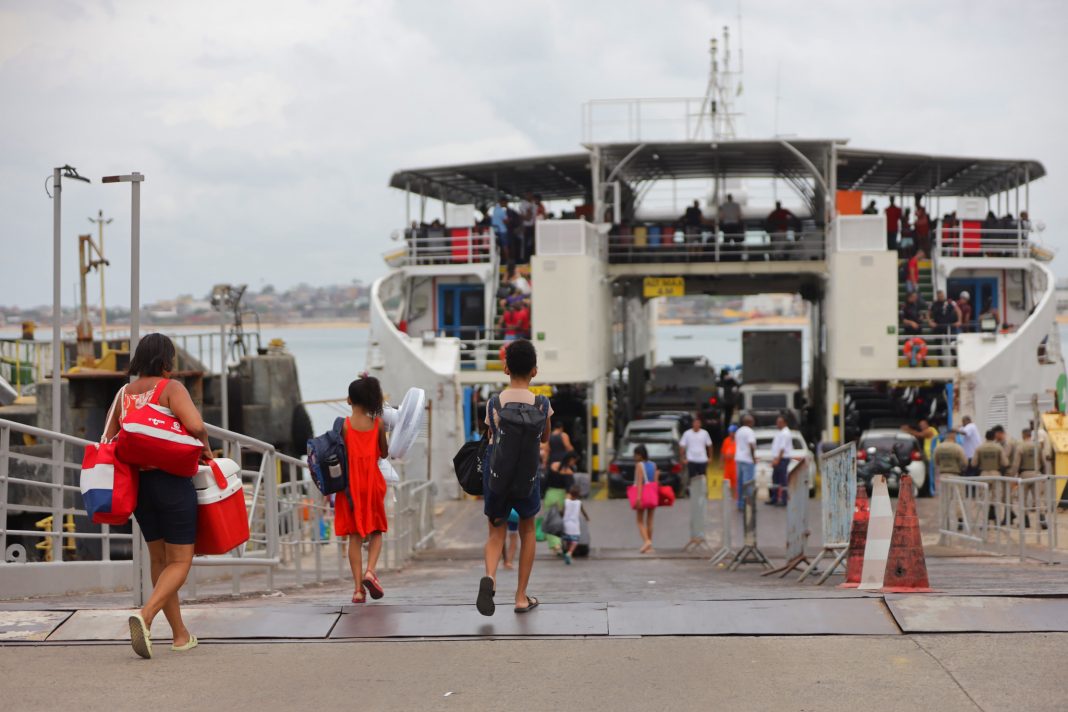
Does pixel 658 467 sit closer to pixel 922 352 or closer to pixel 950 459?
pixel 922 352

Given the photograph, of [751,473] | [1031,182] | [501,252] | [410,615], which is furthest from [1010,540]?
[1031,182]

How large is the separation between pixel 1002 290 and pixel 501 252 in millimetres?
12356

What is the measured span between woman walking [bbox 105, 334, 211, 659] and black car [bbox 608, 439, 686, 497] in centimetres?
1921

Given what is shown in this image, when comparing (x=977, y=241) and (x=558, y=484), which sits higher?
(x=977, y=241)

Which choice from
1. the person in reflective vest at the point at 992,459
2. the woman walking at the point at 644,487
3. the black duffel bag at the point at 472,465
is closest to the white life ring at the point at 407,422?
the black duffel bag at the point at 472,465

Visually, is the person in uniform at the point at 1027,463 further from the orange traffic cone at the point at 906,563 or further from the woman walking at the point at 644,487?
the orange traffic cone at the point at 906,563

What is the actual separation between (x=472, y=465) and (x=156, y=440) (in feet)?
6.89

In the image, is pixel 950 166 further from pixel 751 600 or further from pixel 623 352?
pixel 751 600

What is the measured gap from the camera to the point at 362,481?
8867 millimetres

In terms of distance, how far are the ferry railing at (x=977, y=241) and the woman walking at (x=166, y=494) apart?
27967 millimetres

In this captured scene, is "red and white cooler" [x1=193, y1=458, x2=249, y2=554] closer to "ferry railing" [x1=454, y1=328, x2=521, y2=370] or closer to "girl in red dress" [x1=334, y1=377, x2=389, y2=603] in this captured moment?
"girl in red dress" [x1=334, y1=377, x2=389, y2=603]

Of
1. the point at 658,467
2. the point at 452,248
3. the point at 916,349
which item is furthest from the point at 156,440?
the point at 452,248

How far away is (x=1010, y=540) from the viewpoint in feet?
52.7

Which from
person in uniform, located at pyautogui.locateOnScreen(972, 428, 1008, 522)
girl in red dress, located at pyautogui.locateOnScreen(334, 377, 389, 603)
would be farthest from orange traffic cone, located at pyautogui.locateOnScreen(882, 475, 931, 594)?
person in uniform, located at pyautogui.locateOnScreen(972, 428, 1008, 522)
